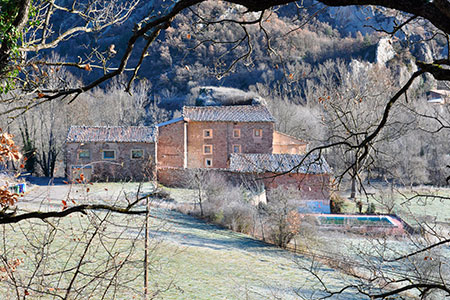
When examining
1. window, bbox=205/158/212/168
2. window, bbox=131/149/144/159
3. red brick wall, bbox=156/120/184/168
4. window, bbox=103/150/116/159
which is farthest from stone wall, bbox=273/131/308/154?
window, bbox=103/150/116/159

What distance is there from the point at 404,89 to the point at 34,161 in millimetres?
33650

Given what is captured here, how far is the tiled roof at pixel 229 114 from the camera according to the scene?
1367 inches

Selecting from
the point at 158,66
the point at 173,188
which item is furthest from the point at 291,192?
the point at 158,66

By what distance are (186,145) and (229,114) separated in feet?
15.5

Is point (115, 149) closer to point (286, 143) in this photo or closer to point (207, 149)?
point (207, 149)

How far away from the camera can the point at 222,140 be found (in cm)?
3509

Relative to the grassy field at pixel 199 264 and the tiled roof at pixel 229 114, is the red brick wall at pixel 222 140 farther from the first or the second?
the grassy field at pixel 199 264

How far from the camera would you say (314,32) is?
2815 inches

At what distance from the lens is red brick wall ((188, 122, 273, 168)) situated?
3459 cm

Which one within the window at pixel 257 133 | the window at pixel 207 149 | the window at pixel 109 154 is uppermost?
the window at pixel 257 133

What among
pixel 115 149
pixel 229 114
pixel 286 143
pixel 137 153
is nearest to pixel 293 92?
pixel 286 143

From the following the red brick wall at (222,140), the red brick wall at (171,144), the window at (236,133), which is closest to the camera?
the red brick wall at (171,144)

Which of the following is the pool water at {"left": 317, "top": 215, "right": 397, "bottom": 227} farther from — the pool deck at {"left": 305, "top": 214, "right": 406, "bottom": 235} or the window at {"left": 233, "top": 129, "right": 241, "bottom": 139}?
the window at {"left": 233, "top": 129, "right": 241, "bottom": 139}

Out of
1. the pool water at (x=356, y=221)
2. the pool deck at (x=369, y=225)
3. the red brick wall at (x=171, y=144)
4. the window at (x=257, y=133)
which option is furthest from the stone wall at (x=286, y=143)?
the pool water at (x=356, y=221)
